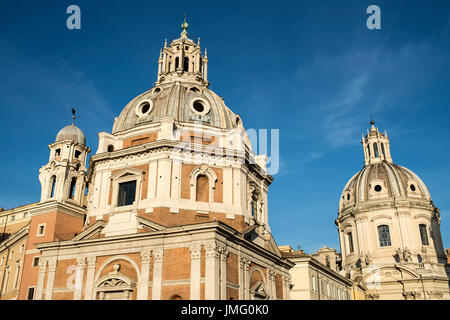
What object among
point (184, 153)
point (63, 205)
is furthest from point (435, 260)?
point (63, 205)

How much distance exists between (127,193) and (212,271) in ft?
31.6

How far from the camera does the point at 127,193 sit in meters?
31.7

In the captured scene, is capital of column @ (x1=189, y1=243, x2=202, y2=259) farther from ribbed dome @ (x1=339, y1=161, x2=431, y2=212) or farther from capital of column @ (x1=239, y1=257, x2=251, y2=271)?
ribbed dome @ (x1=339, y1=161, x2=431, y2=212)

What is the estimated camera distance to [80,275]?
93.9 feet

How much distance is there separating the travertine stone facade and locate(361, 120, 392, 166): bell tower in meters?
2.38

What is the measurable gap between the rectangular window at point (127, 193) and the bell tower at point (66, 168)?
6.48 m

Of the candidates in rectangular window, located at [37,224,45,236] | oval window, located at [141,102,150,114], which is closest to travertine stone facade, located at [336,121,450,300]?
oval window, located at [141,102,150,114]

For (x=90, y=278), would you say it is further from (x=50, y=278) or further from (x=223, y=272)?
(x=223, y=272)

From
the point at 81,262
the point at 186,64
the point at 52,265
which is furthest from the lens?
the point at 186,64

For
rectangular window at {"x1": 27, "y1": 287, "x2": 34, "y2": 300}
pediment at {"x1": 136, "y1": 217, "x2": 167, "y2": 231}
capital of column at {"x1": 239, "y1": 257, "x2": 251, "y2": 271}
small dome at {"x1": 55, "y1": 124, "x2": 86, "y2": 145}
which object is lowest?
rectangular window at {"x1": 27, "y1": 287, "x2": 34, "y2": 300}

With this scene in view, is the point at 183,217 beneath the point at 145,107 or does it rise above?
beneath

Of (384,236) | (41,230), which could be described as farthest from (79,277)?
(384,236)

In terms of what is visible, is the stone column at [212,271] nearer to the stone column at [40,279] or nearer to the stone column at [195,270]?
the stone column at [195,270]

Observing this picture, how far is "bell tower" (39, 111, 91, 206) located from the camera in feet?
119
